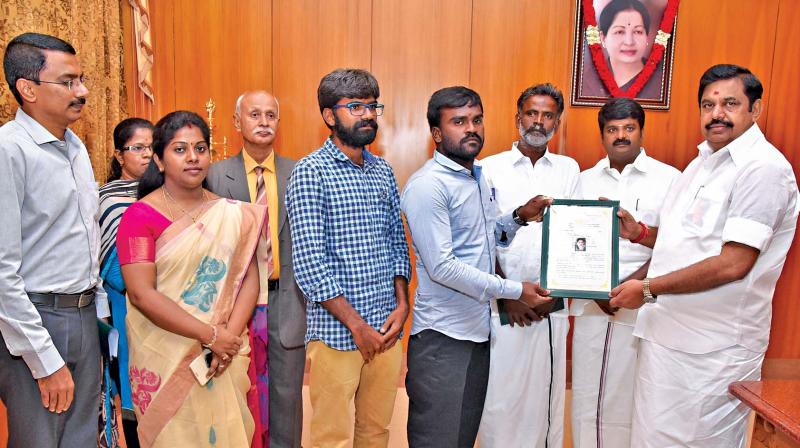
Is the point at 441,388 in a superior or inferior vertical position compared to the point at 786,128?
inferior

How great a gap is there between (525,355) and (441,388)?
48cm

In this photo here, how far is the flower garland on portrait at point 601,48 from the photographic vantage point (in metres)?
4.07

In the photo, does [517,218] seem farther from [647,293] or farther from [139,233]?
[139,233]

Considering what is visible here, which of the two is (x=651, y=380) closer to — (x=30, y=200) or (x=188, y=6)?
(x=30, y=200)

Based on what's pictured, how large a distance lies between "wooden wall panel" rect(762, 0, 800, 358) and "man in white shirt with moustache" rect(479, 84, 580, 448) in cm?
281

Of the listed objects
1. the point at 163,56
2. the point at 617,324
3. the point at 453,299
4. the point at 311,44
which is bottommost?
the point at 617,324

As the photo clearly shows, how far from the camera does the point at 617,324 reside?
2.62 m

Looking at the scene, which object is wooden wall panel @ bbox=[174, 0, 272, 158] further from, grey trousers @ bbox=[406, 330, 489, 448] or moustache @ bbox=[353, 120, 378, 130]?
grey trousers @ bbox=[406, 330, 489, 448]

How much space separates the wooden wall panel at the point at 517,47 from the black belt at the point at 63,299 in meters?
3.11

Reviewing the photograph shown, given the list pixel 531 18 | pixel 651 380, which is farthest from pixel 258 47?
pixel 651 380

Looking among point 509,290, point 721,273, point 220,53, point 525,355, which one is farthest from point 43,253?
point 220,53

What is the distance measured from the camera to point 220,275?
80.7 inches

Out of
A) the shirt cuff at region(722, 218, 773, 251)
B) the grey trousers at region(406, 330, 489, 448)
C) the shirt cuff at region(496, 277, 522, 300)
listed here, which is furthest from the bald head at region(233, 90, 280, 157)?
the shirt cuff at region(722, 218, 773, 251)

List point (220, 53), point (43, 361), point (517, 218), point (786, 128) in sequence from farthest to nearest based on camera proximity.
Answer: point (786, 128) → point (220, 53) → point (517, 218) → point (43, 361)
